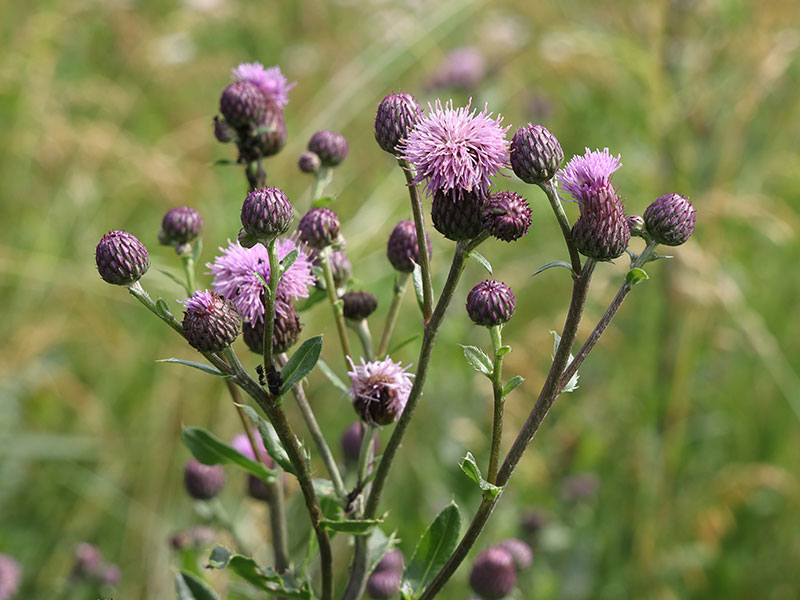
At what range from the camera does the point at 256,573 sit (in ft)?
5.42

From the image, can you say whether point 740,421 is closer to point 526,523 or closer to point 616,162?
point 526,523

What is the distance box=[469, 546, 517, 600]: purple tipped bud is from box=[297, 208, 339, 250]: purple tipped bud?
1.03 meters

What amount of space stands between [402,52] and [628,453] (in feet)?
8.85

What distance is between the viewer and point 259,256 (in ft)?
5.83

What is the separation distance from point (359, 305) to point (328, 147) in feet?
1.72

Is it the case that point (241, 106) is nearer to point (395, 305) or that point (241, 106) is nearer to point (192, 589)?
point (395, 305)

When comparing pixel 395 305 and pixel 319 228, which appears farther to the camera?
pixel 395 305

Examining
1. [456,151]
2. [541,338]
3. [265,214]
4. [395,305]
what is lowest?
[265,214]

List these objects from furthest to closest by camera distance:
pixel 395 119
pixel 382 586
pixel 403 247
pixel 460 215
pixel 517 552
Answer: pixel 517 552, pixel 382 586, pixel 403 247, pixel 395 119, pixel 460 215

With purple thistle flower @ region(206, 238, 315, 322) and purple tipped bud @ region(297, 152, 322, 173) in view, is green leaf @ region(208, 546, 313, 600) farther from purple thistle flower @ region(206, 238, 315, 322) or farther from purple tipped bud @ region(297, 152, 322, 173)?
purple tipped bud @ region(297, 152, 322, 173)

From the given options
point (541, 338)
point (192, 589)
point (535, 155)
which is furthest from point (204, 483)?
point (541, 338)

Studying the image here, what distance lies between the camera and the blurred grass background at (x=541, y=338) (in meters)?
3.72

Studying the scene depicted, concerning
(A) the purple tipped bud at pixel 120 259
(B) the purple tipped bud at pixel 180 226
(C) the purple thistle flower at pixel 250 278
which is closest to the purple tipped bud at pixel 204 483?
(B) the purple tipped bud at pixel 180 226

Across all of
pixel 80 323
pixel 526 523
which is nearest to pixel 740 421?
pixel 526 523
